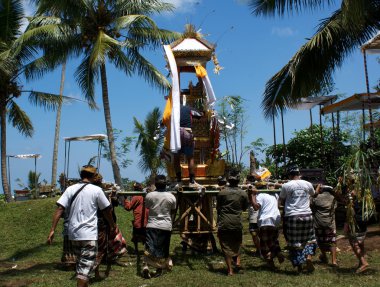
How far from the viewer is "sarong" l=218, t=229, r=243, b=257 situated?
26.7ft

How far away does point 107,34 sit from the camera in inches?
679

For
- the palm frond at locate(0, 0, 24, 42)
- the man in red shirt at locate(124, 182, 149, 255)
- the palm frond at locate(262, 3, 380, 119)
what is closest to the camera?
the man in red shirt at locate(124, 182, 149, 255)

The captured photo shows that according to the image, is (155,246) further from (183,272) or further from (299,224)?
(299,224)

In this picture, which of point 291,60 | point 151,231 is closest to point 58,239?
point 151,231

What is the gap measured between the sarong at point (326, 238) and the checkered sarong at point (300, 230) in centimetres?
100

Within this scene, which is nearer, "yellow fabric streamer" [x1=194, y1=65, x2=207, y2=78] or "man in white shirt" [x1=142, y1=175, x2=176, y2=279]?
"man in white shirt" [x1=142, y1=175, x2=176, y2=279]

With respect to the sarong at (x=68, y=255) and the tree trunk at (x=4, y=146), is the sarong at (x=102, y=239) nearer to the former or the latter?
the sarong at (x=68, y=255)

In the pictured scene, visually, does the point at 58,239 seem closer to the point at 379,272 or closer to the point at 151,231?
the point at 151,231

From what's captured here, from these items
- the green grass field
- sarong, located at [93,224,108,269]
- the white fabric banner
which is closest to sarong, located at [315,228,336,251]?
the green grass field

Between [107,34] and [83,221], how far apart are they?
482 inches

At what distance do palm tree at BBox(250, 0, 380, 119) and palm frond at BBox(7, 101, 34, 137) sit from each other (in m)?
12.4

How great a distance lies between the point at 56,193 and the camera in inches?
934

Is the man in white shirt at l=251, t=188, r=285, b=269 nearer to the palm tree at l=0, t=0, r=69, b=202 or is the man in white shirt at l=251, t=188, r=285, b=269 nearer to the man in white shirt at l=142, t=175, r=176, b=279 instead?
the man in white shirt at l=142, t=175, r=176, b=279

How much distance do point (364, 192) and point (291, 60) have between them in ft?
18.5
